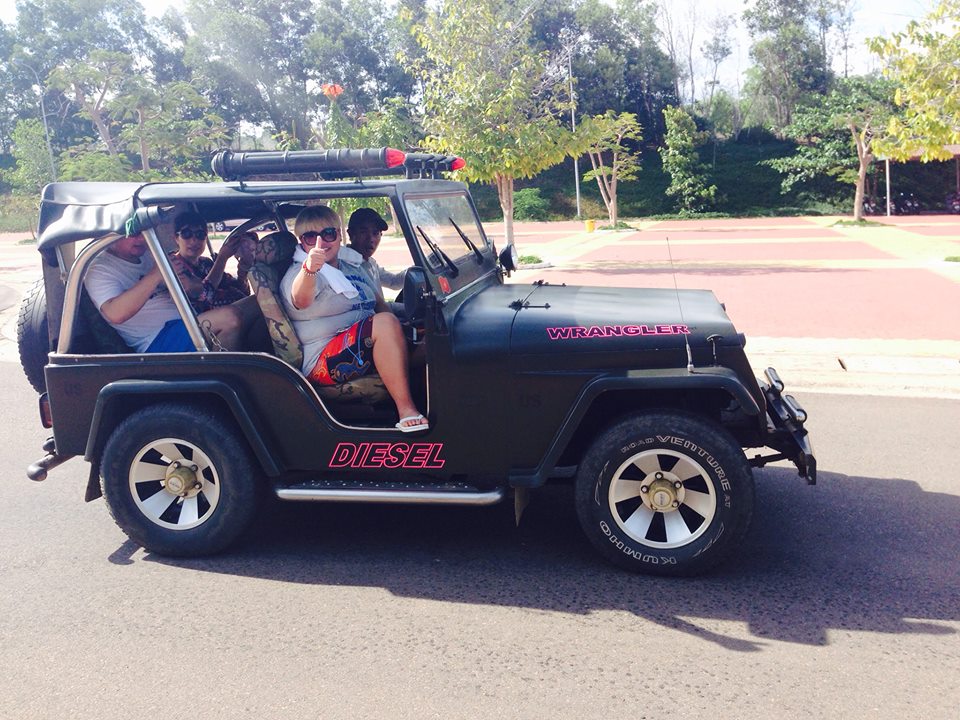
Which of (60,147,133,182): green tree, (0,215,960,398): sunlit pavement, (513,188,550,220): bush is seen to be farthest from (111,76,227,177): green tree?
(513,188,550,220): bush

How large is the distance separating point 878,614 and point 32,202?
1803 inches

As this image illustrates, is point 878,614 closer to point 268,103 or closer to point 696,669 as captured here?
point 696,669

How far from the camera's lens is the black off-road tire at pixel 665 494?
3730 mm

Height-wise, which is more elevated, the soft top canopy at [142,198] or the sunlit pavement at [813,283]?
the soft top canopy at [142,198]

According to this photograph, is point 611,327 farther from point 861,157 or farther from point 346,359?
point 861,157

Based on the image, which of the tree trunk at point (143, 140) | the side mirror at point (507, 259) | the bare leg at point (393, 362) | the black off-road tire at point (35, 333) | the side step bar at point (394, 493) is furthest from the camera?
the tree trunk at point (143, 140)

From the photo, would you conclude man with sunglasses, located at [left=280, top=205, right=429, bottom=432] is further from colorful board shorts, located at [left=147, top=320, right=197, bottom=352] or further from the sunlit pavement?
colorful board shorts, located at [left=147, top=320, right=197, bottom=352]

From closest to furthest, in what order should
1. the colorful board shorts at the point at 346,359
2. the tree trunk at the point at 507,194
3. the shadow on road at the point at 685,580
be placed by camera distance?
the shadow on road at the point at 685,580 < the colorful board shorts at the point at 346,359 < the tree trunk at the point at 507,194

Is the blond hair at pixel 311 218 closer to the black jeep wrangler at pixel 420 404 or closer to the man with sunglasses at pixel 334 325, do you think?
the man with sunglasses at pixel 334 325

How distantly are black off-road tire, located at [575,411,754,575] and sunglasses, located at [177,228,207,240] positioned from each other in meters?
2.49

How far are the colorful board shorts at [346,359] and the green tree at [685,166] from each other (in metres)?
39.9

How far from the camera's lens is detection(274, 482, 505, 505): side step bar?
153 inches

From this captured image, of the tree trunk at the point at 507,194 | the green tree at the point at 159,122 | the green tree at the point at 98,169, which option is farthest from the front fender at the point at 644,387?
the green tree at the point at 159,122

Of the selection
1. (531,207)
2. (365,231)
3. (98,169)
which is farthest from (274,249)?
(531,207)
